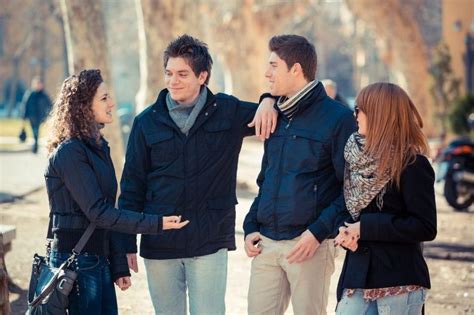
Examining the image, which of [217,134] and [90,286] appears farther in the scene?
[217,134]

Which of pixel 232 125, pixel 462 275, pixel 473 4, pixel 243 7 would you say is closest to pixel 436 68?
pixel 473 4

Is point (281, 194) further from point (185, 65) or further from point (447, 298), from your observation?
point (447, 298)

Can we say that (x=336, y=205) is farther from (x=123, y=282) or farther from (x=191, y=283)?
(x=123, y=282)

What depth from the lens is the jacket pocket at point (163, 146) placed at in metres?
5.71

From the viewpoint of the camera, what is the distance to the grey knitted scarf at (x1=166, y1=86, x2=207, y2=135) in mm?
5723

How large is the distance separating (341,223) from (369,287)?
0.48m

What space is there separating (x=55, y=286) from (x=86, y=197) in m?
0.46

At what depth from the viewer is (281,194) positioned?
18.2 feet

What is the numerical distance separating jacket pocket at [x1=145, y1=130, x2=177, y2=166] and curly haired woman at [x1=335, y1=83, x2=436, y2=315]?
107 cm

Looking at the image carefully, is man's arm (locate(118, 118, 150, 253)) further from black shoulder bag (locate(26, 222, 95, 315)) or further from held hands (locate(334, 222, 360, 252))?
held hands (locate(334, 222, 360, 252))

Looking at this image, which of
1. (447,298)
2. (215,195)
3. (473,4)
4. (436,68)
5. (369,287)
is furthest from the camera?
(473,4)

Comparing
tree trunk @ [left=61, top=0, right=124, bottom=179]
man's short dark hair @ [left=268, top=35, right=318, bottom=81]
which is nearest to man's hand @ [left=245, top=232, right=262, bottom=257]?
man's short dark hair @ [left=268, top=35, right=318, bottom=81]

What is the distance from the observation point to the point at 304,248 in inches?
214

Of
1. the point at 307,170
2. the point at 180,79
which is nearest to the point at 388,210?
the point at 307,170
